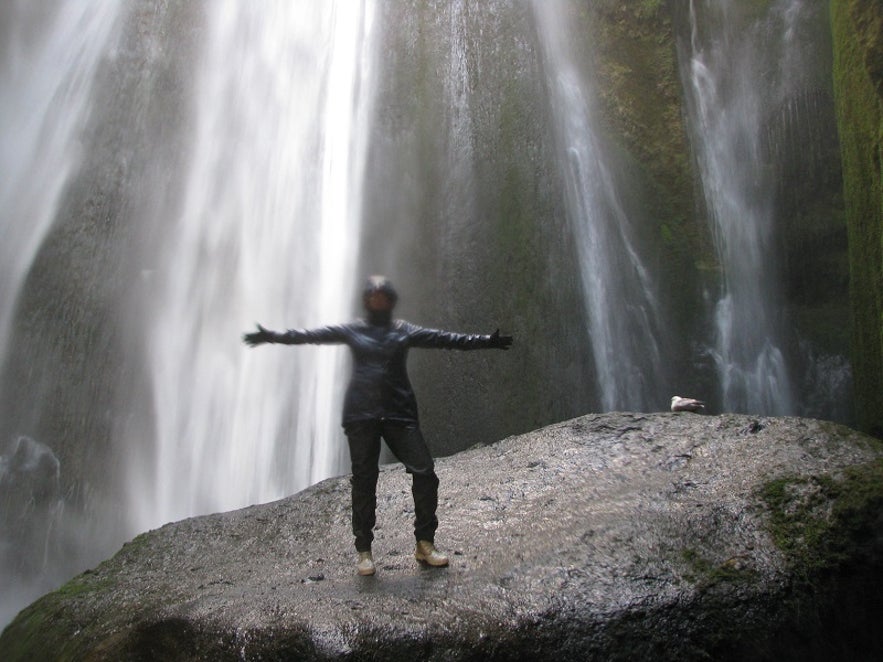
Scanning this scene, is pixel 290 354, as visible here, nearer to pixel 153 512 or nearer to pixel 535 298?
pixel 153 512

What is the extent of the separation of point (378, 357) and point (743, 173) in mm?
9580

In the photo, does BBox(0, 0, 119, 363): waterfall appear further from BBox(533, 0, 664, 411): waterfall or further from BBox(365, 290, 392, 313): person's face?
BBox(365, 290, 392, 313): person's face

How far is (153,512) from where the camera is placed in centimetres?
988

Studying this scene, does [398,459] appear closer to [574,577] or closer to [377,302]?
[377,302]

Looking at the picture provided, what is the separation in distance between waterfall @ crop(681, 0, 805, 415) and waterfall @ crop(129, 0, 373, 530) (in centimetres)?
545

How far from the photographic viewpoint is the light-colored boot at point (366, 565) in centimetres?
372

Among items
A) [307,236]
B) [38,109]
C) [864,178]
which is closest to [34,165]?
[38,109]

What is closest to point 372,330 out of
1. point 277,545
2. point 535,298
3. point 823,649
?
point 277,545


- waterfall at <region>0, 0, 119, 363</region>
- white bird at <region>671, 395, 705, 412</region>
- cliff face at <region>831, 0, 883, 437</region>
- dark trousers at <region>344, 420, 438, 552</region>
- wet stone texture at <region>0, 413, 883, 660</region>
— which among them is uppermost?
waterfall at <region>0, 0, 119, 363</region>

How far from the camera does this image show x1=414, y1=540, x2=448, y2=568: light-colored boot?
3721 mm

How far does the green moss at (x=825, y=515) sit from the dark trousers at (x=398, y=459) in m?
1.71

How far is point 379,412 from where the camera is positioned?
12.1ft

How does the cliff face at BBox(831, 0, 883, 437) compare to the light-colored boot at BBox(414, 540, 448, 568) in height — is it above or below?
above

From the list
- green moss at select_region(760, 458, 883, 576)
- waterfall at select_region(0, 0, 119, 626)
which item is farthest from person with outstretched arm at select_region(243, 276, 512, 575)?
waterfall at select_region(0, 0, 119, 626)
